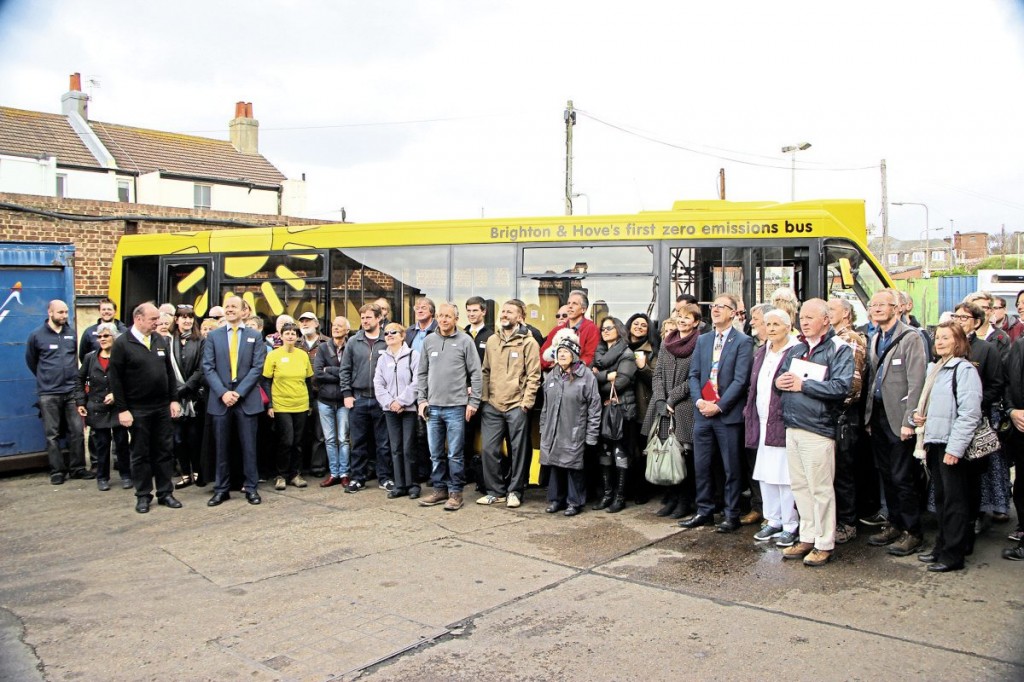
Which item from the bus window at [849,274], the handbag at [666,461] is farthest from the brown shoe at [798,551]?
the bus window at [849,274]

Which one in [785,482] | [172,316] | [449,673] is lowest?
[449,673]

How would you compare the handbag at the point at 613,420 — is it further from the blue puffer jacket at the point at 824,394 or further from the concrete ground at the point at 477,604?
the blue puffer jacket at the point at 824,394

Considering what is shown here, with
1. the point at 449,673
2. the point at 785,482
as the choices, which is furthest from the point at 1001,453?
the point at 449,673

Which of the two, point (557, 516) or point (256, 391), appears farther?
point (256, 391)

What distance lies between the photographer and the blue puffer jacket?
6.00 metres

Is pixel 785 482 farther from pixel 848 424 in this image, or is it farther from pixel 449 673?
pixel 449 673

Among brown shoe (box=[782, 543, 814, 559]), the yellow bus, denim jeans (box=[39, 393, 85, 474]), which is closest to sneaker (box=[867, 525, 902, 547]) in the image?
brown shoe (box=[782, 543, 814, 559])

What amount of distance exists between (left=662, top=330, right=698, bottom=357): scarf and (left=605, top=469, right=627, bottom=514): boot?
1.25 m

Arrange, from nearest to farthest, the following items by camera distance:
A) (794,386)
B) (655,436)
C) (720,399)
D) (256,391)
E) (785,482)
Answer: (794,386), (785,482), (720,399), (655,436), (256,391)

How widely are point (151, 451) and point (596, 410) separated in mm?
4394

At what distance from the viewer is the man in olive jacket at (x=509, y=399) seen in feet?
26.9

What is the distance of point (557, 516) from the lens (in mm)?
7781

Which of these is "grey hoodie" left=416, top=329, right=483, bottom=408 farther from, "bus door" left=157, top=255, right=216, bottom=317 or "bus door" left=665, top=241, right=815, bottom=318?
"bus door" left=157, top=255, right=216, bottom=317

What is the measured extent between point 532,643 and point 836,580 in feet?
7.74
